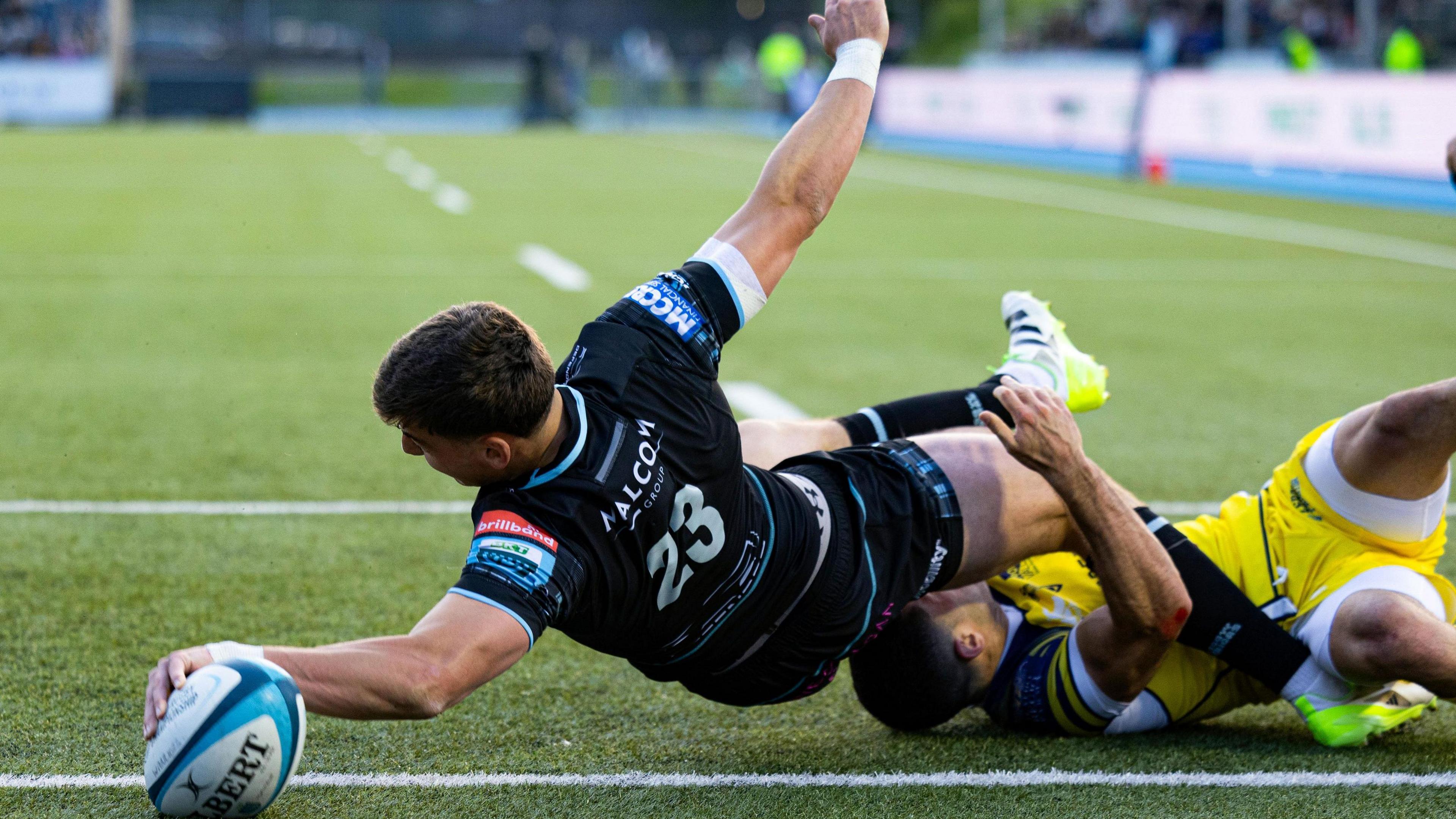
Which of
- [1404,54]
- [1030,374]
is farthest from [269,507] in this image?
[1404,54]

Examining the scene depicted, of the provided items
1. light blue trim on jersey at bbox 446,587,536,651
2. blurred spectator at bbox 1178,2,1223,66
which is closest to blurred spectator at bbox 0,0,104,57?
blurred spectator at bbox 1178,2,1223,66

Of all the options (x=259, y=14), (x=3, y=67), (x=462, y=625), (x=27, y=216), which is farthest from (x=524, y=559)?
(x=259, y=14)

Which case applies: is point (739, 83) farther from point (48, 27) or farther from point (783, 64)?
point (48, 27)

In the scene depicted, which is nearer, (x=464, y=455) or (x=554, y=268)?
(x=464, y=455)

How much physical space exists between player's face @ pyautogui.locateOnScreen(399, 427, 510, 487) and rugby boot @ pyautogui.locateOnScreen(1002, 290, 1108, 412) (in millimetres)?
1945

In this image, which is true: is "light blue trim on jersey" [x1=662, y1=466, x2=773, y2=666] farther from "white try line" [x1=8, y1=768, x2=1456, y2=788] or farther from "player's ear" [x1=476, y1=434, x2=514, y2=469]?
"player's ear" [x1=476, y1=434, x2=514, y2=469]

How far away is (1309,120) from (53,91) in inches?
1200

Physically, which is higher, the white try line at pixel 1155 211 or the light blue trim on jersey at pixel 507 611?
the light blue trim on jersey at pixel 507 611

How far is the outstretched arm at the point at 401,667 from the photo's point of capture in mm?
2592

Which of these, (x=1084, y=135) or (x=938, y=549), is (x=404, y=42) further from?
(x=938, y=549)

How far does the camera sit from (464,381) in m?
2.76

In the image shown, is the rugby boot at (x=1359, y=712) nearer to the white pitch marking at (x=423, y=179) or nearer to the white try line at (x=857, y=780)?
the white try line at (x=857, y=780)

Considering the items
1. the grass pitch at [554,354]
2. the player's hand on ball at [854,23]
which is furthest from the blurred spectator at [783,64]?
the player's hand on ball at [854,23]

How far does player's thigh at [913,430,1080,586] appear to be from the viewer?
11.6ft
